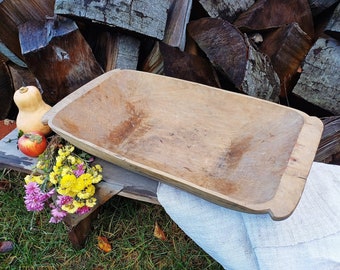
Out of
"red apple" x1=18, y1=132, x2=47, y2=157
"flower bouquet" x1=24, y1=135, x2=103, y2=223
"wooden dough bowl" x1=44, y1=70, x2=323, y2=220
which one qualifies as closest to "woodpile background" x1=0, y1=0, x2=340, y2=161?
"wooden dough bowl" x1=44, y1=70, x2=323, y2=220

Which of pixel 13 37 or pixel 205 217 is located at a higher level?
pixel 13 37

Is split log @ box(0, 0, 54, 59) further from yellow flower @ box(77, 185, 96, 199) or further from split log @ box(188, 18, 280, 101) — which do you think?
yellow flower @ box(77, 185, 96, 199)

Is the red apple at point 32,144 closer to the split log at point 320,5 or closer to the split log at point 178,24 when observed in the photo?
the split log at point 178,24

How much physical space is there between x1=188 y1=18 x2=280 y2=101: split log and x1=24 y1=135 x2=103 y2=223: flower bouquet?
651 mm

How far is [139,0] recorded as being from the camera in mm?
1557

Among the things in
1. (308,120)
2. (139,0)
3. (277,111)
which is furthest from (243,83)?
(139,0)

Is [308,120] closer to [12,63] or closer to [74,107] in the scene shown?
[74,107]

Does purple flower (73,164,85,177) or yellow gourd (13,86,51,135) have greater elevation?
yellow gourd (13,86,51,135)

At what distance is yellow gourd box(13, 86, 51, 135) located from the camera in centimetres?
147

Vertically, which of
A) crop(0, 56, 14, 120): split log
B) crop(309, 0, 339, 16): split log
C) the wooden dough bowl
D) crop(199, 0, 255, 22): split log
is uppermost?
crop(309, 0, 339, 16): split log

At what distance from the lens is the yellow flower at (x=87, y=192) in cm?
127

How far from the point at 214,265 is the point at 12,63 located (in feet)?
4.50

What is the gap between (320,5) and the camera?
187 centimetres

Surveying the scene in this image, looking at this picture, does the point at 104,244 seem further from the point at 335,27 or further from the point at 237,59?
the point at 335,27
